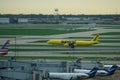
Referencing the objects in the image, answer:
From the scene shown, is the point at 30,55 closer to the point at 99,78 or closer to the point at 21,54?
the point at 21,54

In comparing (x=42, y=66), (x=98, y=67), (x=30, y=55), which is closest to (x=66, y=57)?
(x=30, y=55)

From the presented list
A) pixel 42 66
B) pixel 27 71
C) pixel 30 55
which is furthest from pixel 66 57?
pixel 27 71

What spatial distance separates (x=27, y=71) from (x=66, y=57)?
25.0 meters

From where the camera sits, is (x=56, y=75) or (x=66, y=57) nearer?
(x=56, y=75)

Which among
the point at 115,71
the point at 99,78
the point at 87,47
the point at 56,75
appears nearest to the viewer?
the point at 56,75

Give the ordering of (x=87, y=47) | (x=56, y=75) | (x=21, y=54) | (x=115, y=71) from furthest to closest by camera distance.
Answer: (x=87, y=47) → (x=21, y=54) → (x=115, y=71) → (x=56, y=75)

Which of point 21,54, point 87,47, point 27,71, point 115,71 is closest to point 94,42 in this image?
point 87,47

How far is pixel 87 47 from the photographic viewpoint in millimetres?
77250

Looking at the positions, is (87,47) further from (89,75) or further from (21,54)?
(89,75)

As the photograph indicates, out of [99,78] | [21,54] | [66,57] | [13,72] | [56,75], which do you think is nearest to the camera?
[13,72]

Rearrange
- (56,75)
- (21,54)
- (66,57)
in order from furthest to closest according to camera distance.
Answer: (21,54) < (66,57) < (56,75)

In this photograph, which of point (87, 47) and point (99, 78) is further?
point (87, 47)

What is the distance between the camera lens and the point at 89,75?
1508 inches

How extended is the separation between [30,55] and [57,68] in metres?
22.8
